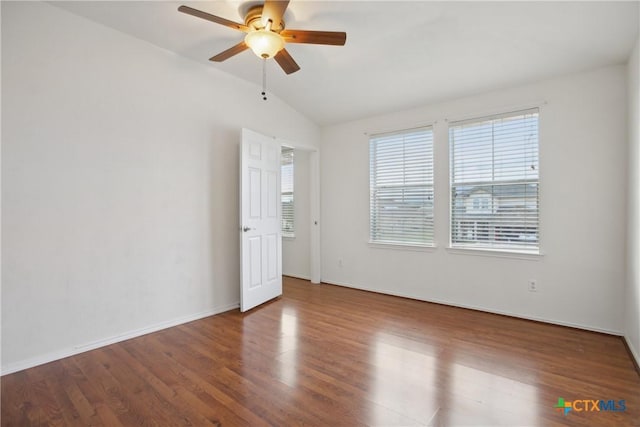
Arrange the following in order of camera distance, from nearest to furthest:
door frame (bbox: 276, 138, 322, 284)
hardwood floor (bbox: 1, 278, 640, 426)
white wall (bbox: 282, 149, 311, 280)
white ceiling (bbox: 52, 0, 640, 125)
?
hardwood floor (bbox: 1, 278, 640, 426), white ceiling (bbox: 52, 0, 640, 125), door frame (bbox: 276, 138, 322, 284), white wall (bbox: 282, 149, 311, 280)

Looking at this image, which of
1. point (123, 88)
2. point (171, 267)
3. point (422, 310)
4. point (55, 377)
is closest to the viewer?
point (55, 377)

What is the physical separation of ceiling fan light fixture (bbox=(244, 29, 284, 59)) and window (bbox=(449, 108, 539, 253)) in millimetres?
2459

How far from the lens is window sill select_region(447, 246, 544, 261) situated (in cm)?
329

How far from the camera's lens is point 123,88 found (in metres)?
2.86

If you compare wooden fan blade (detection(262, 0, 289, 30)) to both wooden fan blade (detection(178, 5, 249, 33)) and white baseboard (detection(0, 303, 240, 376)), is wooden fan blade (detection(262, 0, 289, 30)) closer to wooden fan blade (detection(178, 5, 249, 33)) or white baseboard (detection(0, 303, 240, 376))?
wooden fan blade (detection(178, 5, 249, 33))

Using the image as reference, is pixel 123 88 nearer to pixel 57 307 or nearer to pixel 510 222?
pixel 57 307

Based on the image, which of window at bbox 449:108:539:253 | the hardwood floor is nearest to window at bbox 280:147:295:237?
the hardwood floor

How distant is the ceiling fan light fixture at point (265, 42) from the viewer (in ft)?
7.47

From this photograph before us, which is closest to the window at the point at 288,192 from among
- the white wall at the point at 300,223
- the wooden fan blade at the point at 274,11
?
the white wall at the point at 300,223

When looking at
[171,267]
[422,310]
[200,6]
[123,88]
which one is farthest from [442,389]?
[123,88]

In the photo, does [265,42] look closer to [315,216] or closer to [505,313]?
[315,216]

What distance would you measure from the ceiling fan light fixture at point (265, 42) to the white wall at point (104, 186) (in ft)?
4.41

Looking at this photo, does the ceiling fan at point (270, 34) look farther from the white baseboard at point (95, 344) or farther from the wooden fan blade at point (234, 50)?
the white baseboard at point (95, 344)

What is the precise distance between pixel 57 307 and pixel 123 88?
1962mm
